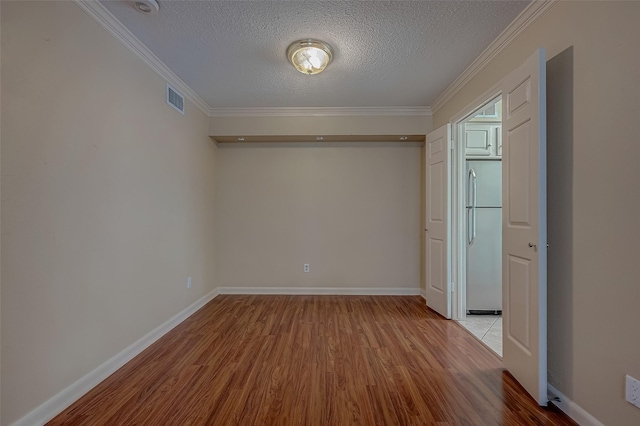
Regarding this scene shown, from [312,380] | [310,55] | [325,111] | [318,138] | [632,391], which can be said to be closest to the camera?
[632,391]

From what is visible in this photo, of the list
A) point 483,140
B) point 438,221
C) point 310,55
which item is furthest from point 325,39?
point 438,221

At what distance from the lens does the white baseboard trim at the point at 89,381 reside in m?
1.44

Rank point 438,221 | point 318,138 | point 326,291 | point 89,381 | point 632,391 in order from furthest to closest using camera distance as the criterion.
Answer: point 326,291 → point 318,138 → point 438,221 → point 89,381 → point 632,391

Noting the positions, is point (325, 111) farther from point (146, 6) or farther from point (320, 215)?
point (146, 6)

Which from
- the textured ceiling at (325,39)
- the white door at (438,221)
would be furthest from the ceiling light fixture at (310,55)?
the white door at (438,221)

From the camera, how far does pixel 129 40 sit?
82.7 inches

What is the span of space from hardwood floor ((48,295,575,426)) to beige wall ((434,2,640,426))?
37cm

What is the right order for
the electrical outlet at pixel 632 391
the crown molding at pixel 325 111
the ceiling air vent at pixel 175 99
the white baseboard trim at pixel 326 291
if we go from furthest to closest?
the white baseboard trim at pixel 326 291 < the crown molding at pixel 325 111 < the ceiling air vent at pixel 175 99 < the electrical outlet at pixel 632 391

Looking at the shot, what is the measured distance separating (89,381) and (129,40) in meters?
2.42

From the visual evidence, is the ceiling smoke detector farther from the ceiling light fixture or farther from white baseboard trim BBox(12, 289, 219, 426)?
white baseboard trim BBox(12, 289, 219, 426)

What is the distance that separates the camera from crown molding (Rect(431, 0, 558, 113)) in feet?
5.73

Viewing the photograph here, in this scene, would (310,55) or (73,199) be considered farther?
(310,55)

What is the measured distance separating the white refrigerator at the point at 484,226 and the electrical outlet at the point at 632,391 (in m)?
1.87

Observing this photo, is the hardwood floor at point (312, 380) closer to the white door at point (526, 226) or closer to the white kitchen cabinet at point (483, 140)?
the white door at point (526, 226)
